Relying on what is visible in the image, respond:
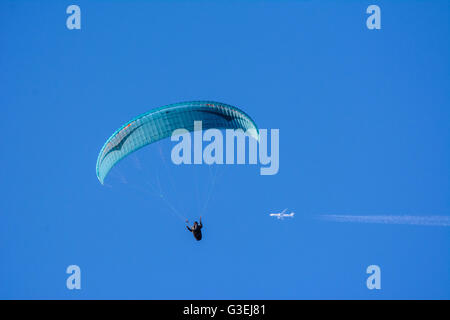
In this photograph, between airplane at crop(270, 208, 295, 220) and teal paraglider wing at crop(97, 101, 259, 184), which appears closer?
teal paraglider wing at crop(97, 101, 259, 184)

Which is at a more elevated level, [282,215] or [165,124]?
[165,124]

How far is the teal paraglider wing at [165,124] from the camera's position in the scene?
2747 cm

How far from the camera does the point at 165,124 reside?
28.4m

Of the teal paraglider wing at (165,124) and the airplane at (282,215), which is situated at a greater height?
the teal paraglider wing at (165,124)

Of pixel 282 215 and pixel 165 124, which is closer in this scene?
pixel 165 124

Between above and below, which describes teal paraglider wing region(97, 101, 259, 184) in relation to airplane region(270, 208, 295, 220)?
above

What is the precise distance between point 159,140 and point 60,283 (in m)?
15.1

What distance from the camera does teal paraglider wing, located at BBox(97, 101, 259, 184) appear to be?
2747cm

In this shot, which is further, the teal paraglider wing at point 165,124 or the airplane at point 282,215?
the airplane at point 282,215

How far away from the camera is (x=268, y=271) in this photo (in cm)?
4147

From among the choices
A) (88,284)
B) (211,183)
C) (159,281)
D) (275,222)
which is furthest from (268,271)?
(211,183)

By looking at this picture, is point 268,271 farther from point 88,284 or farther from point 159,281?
point 88,284
